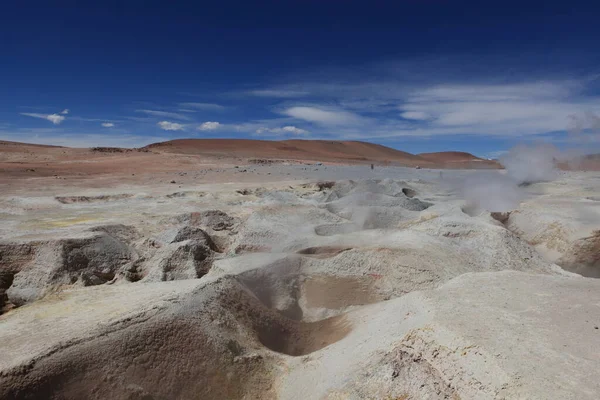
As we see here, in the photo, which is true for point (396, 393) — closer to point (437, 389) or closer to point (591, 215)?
point (437, 389)

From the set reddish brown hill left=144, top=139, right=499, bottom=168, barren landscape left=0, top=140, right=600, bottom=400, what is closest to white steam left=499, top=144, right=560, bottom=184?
barren landscape left=0, top=140, right=600, bottom=400

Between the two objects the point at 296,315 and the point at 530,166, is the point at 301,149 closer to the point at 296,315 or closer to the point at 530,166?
the point at 530,166

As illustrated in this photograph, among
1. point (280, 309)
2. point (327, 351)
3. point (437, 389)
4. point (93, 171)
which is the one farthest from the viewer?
point (93, 171)

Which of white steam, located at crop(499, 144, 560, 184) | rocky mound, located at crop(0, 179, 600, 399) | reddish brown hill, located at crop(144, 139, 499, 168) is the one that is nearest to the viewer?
rocky mound, located at crop(0, 179, 600, 399)

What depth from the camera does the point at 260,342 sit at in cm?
361

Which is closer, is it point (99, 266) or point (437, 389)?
A: point (437, 389)

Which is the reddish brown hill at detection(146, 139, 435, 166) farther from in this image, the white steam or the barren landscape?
the barren landscape

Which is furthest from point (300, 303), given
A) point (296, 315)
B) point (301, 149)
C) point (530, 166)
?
point (301, 149)

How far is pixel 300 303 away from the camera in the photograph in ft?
15.2

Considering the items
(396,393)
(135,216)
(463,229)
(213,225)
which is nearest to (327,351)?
(396,393)

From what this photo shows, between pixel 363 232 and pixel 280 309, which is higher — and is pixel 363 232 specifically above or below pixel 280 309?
above

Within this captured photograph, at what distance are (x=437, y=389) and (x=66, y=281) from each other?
414 cm

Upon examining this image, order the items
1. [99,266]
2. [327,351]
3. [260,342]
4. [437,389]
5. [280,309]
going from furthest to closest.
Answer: [99,266] → [280,309] → [260,342] → [327,351] → [437,389]

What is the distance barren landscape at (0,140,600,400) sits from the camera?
2.54 m
